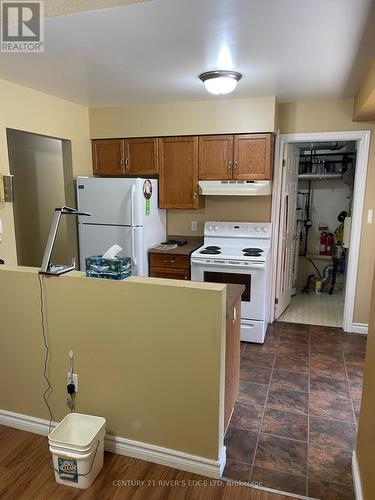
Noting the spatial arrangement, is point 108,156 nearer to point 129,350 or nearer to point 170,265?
Result: point 170,265

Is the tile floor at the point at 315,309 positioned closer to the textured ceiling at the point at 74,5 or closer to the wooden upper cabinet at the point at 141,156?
the wooden upper cabinet at the point at 141,156

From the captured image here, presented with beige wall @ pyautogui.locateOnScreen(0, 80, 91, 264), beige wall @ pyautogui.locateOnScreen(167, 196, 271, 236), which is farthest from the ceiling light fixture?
beige wall @ pyautogui.locateOnScreen(0, 80, 91, 264)

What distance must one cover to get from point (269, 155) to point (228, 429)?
2.56 meters

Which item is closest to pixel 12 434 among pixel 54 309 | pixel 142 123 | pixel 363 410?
pixel 54 309

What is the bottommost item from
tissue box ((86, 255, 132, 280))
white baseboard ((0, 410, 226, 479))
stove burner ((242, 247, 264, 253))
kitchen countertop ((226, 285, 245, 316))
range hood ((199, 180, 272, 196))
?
white baseboard ((0, 410, 226, 479))

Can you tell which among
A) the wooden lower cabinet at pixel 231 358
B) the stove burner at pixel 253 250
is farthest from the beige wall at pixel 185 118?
the wooden lower cabinet at pixel 231 358

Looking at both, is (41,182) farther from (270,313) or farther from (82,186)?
(270,313)

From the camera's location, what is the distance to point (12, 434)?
2.29m

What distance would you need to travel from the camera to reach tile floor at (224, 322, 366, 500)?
1.98m

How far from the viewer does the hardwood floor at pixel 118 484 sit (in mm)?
1838

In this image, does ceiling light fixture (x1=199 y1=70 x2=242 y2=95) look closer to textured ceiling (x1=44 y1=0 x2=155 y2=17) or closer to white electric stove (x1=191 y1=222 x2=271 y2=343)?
textured ceiling (x1=44 y1=0 x2=155 y2=17)

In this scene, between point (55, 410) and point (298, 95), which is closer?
point (55, 410)

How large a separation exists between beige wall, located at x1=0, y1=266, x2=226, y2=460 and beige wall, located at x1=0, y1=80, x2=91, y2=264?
3.21 feet

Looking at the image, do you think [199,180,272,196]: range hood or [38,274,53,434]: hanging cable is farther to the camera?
[199,180,272,196]: range hood
